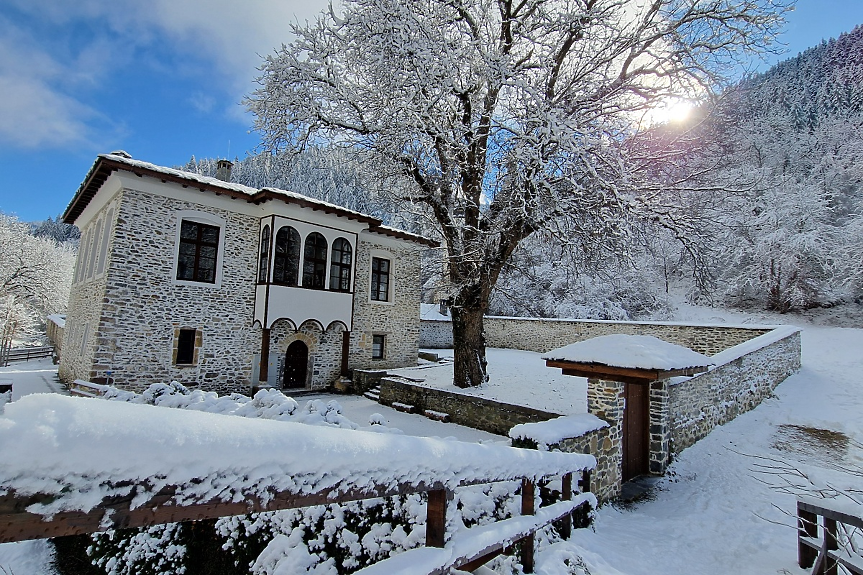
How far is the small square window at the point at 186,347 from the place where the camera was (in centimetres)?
1051

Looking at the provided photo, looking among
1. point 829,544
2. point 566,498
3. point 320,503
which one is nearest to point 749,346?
point 829,544

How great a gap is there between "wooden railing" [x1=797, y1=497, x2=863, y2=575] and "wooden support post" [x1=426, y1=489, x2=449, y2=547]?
121 inches

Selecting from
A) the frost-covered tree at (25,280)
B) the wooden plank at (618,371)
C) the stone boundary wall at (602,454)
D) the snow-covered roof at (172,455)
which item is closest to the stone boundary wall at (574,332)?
the wooden plank at (618,371)

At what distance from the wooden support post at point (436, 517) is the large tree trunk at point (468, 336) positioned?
7.88m

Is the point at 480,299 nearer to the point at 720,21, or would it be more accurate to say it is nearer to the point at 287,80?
the point at 287,80

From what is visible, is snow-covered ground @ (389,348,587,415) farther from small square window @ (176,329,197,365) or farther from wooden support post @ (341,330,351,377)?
small square window @ (176,329,197,365)

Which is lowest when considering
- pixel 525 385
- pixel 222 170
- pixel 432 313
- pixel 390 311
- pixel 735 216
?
pixel 525 385

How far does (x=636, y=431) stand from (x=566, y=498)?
3.49 m

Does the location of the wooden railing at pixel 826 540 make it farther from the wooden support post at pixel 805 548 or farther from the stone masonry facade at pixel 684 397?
the stone masonry facade at pixel 684 397

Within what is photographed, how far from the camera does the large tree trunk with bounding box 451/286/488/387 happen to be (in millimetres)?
10051

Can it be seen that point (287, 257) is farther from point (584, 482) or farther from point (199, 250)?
point (584, 482)

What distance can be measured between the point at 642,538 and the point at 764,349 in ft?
29.4

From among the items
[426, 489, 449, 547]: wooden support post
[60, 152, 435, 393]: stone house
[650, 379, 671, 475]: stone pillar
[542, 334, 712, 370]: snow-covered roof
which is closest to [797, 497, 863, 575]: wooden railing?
[542, 334, 712, 370]: snow-covered roof

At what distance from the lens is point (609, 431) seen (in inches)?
231
